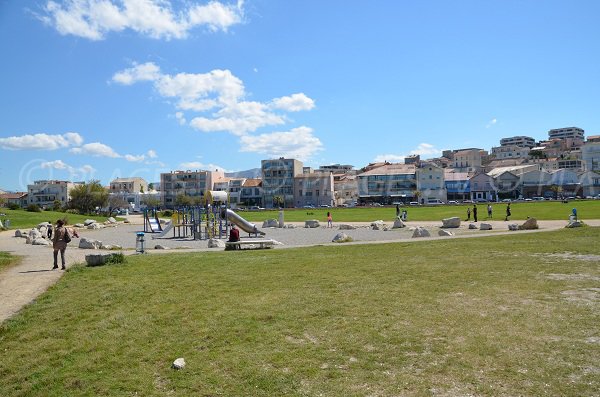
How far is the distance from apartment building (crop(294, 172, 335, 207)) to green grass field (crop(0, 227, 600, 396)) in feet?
432

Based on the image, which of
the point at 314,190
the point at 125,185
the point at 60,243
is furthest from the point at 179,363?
the point at 125,185

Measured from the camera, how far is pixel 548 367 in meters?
7.24

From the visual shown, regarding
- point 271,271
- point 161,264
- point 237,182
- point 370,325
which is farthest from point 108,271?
point 237,182

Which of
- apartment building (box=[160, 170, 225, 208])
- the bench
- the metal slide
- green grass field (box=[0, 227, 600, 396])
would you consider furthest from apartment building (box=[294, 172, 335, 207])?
green grass field (box=[0, 227, 600, 396])

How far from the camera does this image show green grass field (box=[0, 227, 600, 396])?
7.25 m

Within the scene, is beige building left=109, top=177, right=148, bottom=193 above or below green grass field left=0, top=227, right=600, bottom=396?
above

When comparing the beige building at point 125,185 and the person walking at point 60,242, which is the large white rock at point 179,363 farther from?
the beige building at point 125,185

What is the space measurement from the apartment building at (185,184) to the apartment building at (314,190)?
32975 millimetres

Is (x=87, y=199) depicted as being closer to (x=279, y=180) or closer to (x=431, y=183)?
(x=279, y=180)

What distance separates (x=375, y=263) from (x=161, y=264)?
323 inches

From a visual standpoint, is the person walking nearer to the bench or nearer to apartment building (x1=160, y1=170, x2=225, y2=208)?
the bench

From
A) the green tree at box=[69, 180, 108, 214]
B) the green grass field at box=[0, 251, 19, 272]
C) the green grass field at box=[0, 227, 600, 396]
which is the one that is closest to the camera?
the green grass field at box=[0, 227, 600, 396]

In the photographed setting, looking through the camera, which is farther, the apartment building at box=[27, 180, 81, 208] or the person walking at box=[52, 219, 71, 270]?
the apartment building at box=[27, 180, 81, 208]

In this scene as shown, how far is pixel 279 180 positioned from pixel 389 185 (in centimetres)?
3601
